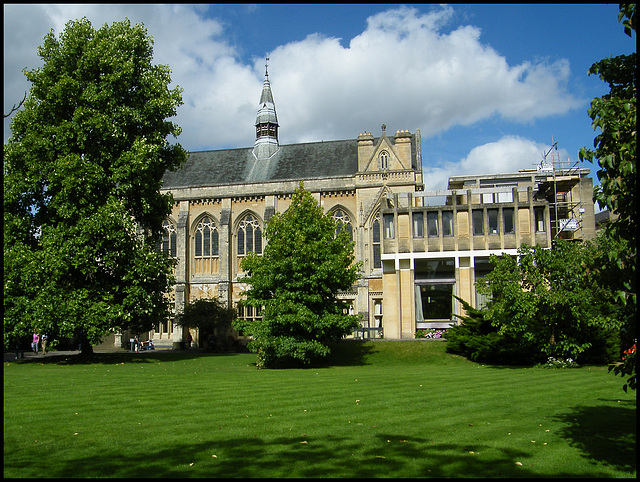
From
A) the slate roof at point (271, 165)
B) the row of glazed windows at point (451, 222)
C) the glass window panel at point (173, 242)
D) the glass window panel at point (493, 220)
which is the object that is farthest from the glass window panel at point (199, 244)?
the glass window panel at point (493, 220)

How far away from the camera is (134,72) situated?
29250 millimetres

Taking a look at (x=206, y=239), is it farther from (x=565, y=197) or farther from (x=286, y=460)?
(x=286, y=460)

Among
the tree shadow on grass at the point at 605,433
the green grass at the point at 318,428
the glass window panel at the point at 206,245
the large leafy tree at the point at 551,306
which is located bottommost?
the tree shadow on grass at the point at 605,433

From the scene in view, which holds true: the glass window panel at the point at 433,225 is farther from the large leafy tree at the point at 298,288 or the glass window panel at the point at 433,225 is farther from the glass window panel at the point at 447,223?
the large leafy tree at the point at 298,288

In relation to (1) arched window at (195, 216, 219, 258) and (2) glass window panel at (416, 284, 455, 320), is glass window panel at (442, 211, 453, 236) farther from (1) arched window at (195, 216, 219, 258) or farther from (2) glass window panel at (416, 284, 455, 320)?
(1) arched window at (195, 216, 219, 258)

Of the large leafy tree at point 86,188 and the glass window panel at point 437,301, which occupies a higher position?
the large leafy tree at point 86,188

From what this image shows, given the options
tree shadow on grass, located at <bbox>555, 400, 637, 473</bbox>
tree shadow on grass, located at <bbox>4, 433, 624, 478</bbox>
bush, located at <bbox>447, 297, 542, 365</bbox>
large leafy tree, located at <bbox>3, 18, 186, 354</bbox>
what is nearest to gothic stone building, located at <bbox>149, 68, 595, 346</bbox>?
large leafy tree, located at <bbox>3, 18, 186, 354</bbox>

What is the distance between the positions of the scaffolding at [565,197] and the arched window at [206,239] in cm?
2746

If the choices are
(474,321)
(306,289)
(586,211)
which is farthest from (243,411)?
(586,211)

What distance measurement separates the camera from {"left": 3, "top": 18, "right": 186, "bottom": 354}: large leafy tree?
25.2 meters

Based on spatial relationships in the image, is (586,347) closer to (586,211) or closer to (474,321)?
(474,321)

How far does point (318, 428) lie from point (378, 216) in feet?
129

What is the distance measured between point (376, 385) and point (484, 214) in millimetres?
22046

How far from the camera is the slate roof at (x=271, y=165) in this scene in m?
53.6
